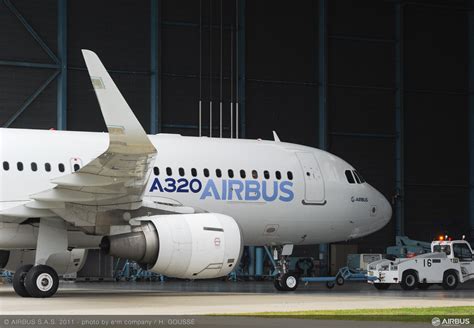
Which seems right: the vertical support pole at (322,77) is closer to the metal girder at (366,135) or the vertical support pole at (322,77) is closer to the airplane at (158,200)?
the metal girder at (366,135)

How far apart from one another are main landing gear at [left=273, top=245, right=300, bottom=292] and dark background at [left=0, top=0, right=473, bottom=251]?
13733 millimetres

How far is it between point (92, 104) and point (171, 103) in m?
3.32

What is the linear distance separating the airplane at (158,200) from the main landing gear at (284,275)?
3 cm

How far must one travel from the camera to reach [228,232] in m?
21.2

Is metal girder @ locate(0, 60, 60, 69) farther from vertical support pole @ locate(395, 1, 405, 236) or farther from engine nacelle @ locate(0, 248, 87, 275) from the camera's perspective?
vertical support pole @ locate(395, 1, 405, 236)

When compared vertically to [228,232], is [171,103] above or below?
above

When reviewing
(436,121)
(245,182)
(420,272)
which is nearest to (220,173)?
(245,182)

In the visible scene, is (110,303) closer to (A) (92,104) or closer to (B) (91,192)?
(B) (91,192)

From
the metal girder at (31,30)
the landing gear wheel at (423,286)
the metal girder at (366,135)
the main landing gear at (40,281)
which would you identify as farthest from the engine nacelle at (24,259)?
the metal girder at (366,135)

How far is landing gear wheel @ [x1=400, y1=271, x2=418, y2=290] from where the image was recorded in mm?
29625

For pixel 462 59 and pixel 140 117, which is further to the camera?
pixel 462 59

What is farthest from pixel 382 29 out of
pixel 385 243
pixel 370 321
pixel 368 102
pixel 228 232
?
pixel 370 321

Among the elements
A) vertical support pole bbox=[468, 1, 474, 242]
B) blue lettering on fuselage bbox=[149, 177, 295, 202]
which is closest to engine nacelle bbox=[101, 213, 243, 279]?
blue lettering on fuselage bbox=[149, 177, 295, 202]

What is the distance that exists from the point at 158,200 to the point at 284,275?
451cm
